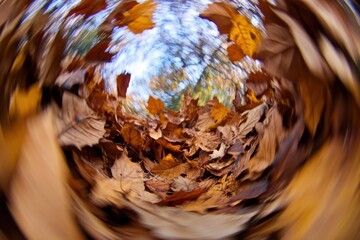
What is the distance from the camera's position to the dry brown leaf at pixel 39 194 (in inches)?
24.9

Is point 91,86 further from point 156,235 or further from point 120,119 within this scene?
point 156,235

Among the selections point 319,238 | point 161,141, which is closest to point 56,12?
point 161,141

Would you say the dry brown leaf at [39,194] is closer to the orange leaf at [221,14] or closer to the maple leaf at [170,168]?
the maple leaf at [170,168]

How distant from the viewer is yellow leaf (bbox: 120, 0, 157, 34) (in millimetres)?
841

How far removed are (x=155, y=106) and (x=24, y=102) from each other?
322 millimetres

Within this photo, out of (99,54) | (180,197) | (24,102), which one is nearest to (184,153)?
(180,197)

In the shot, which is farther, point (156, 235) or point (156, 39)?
point (156, 39)

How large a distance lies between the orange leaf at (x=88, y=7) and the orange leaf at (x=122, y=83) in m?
0.16

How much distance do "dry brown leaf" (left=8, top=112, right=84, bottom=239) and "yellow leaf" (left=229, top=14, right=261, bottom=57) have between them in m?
0.35

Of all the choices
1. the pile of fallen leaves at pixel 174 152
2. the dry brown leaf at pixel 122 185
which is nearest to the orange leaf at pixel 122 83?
the pile of fallen leaves at pixel 174 152

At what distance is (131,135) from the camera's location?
900 millimetres

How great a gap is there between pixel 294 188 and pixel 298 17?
223 mm

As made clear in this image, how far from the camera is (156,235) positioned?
664 mm

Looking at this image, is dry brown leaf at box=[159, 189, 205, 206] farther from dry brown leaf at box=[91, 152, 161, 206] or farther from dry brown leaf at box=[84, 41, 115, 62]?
dry brown leaf at box=[84, 41, 115, 62]
